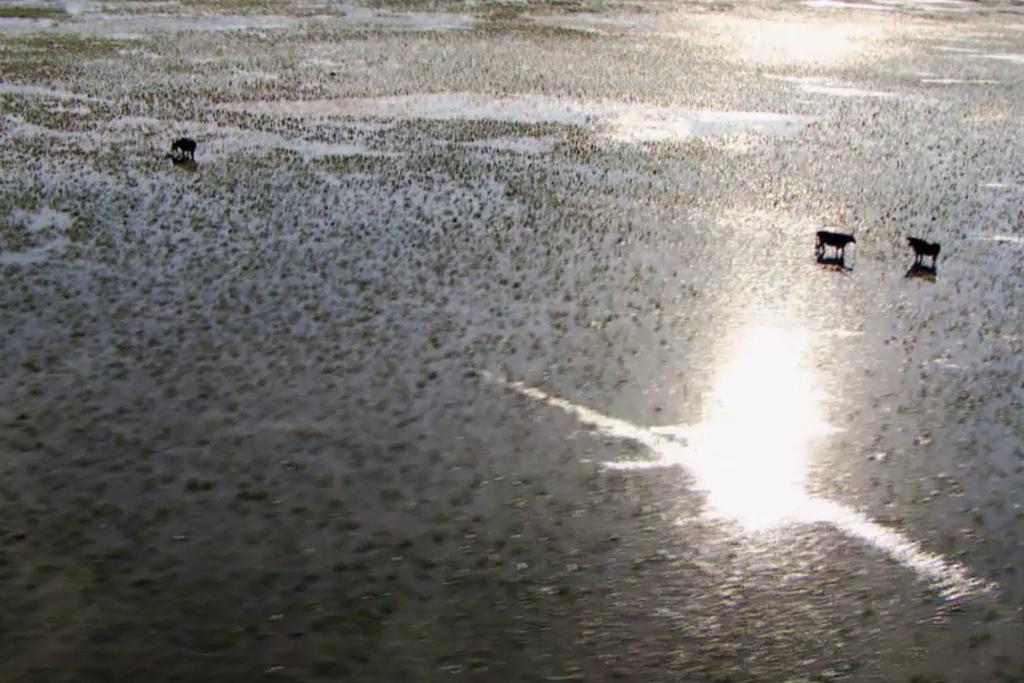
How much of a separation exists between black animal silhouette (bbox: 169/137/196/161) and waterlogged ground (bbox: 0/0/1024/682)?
0.89 m

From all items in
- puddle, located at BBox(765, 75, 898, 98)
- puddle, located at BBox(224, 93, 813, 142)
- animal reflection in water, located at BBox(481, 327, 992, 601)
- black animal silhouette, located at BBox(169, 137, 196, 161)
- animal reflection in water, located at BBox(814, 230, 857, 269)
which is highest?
puddle, located at BBox(765, 75, 898, 98)

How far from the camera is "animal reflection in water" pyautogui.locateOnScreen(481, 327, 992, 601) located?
63.5 ft

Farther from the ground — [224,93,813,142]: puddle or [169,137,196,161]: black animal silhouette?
[224,93,813,142]: puddle

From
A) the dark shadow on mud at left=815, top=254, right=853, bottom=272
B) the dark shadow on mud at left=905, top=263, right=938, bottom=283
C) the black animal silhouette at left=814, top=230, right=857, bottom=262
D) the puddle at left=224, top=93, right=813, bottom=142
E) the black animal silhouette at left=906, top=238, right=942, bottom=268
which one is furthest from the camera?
the puddle at left=224, top=93, right=813, bottom=142

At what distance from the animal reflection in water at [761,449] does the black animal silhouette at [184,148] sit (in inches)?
837

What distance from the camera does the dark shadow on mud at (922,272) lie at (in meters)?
32.5

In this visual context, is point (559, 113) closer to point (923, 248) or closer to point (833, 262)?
point (833, 262)

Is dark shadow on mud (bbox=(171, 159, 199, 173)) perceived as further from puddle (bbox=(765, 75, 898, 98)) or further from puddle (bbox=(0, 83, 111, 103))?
puddle (bbox=(765, 75, 898, 98))

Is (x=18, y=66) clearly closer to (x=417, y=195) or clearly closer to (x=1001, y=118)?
(x=417, y=195)

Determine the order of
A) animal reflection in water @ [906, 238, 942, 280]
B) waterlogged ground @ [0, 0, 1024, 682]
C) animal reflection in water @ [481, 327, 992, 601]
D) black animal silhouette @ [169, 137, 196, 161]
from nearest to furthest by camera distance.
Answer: waterlogged ground @ [0, 0, 1024, 682] → animal reflection in water @ [481, 327, 992, 601] → animal reflection in water @ [906, 238, 942, 280] → black animal silhouette @ [169, 137, 196, 161]

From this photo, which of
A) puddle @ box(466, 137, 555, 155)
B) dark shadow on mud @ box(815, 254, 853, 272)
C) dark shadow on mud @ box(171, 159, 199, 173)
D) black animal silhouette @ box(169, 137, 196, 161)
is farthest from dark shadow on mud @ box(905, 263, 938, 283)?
black animal silhouette @ box(169, 137, 196, 161)

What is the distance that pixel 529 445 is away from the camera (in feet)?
73.6

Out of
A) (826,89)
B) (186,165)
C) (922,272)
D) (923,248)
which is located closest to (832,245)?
(923,248)

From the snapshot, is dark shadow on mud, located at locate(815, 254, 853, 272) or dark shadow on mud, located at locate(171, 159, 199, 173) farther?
dark shadow on mud, located at locate(171, 159, 199, 173)
